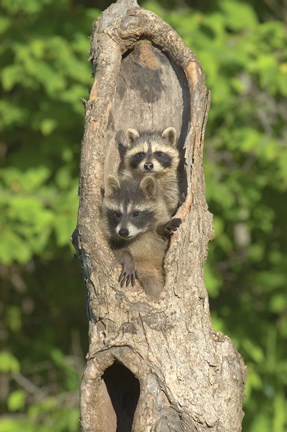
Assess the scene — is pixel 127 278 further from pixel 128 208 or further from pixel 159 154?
pixel 159 154

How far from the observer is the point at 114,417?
6.25 m

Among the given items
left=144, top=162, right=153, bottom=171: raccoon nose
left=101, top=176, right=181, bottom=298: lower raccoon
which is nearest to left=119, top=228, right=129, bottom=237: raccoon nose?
left=101, top=176, right=181, bottom=298: lower raccoon

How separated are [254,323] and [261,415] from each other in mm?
1111

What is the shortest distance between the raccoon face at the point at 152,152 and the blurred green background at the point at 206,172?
219cm

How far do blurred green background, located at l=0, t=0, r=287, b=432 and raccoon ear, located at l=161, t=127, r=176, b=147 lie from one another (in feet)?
8.84

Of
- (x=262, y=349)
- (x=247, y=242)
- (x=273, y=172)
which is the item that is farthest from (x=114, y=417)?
(x=247, y=242)

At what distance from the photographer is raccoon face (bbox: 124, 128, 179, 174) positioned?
734 cm

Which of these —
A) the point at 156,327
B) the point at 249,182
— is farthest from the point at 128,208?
the point at 249,182

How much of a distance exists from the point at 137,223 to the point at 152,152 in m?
0.72

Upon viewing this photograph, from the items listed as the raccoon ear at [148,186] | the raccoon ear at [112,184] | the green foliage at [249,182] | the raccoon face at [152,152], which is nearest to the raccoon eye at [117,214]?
the raccoon ear at [112,184]

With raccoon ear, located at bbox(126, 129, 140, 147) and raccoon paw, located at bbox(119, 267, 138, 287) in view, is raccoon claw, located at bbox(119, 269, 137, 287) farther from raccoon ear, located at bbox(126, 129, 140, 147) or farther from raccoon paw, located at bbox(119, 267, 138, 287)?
raccoon ear, located at bbox(126, 129, 140, 147)

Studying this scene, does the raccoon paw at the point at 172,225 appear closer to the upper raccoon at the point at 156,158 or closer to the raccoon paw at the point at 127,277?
the raccoon paw at the point at 127,277

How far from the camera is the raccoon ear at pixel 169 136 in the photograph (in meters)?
7.21

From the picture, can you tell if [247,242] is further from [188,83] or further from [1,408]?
[188,83]
